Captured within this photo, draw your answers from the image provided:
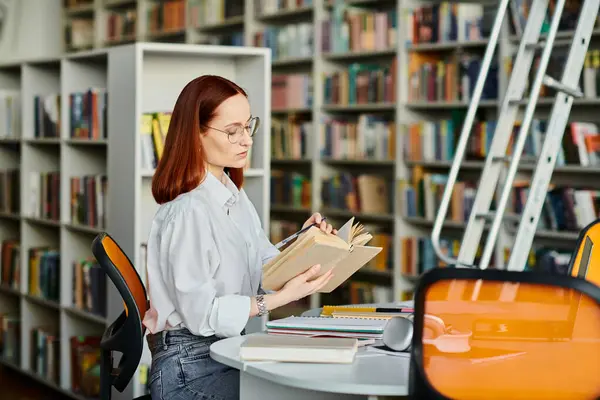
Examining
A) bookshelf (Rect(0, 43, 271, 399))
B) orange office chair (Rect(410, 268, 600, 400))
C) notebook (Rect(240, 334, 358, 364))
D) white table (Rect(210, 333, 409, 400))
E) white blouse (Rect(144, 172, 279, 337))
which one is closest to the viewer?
orange office chair (Rect(410, 268, 600, 400))

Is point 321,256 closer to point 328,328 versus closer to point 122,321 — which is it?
point 328,328

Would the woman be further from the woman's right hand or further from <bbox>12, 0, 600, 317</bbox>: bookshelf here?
<bbox>12, 0, 600, 317</bbox>: bookshelf

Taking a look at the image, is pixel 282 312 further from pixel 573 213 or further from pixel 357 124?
pixel 573 213

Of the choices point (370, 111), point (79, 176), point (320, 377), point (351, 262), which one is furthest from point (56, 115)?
point (320, 377)

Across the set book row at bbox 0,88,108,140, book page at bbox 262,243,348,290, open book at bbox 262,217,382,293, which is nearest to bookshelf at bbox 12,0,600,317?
book row at bbox 0,88,108,140

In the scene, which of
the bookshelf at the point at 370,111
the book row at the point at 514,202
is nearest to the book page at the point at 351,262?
the bookshelf at the point at 370,111

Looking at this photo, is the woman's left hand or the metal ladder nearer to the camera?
the woman's left hand

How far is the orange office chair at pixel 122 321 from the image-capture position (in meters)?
2.50

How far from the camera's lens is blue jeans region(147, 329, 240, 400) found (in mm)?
2340

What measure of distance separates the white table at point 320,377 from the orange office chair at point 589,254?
572 mm

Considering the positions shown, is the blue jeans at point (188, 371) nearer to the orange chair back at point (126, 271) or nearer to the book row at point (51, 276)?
the orange chair back at point (126, 271)

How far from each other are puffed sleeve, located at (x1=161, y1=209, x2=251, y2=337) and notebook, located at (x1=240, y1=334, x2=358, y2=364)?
223mm

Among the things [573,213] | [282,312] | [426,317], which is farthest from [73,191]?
[426,317]

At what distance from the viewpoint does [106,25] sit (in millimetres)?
8430
